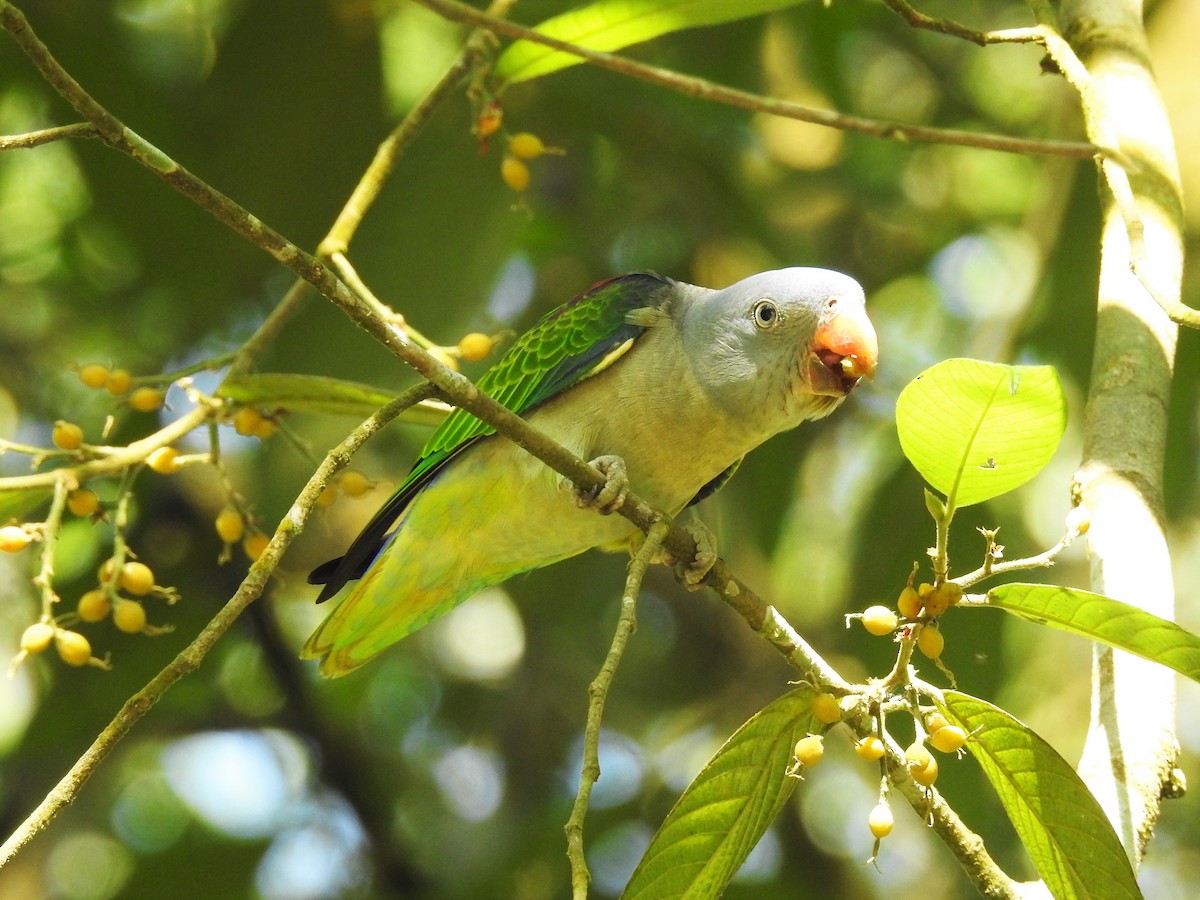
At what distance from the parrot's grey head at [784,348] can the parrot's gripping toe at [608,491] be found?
14.2 inches

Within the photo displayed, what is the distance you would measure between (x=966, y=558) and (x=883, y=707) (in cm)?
257

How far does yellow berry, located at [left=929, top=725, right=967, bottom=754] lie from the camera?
85.0 inches

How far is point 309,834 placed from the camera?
5.62m

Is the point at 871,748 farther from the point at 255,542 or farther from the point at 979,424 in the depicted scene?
the point at 255,542

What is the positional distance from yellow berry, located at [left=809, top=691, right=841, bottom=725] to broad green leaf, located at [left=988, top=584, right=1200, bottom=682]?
329 millimetres

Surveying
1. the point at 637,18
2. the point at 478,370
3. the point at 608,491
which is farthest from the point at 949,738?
the point at 478,370

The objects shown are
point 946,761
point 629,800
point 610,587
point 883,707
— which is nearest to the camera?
point 883,707

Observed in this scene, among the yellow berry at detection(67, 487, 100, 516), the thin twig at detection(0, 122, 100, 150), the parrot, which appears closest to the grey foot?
the parrot

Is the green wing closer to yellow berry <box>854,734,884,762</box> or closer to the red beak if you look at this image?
the red beak

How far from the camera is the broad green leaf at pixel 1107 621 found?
1979 mm

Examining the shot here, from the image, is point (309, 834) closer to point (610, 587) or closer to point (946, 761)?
point (610, 587)

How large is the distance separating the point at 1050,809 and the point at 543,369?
2016 mm

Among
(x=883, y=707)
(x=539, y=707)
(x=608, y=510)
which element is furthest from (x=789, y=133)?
(x=883, y=707)

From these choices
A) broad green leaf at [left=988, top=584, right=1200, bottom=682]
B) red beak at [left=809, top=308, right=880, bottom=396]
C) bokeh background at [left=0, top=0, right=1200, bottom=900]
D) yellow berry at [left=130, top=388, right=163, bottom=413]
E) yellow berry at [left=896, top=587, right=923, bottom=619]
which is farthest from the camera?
bokeh background at [left=0, top=0, right=1200, bottom=900]
